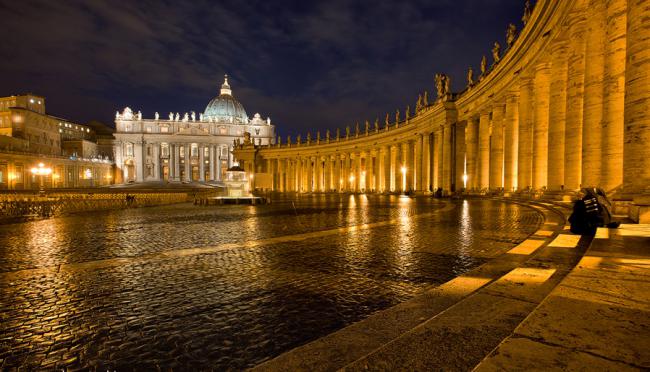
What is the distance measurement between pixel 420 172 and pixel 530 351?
48.4 meters

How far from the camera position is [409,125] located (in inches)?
2142

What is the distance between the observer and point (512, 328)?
3621 mm

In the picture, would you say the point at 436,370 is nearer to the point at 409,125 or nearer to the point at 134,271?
the point at 134,271

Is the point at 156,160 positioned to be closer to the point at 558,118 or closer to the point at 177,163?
the point at 177,163

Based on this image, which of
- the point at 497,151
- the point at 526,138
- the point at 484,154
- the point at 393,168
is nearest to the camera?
the point at 526,138

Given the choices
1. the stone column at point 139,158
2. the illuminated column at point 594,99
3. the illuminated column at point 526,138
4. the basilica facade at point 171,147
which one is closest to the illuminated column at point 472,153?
the illuminated column at point 526,138

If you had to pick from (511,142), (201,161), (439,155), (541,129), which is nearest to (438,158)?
(439,155)

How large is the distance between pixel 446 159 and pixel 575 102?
80.0 ft

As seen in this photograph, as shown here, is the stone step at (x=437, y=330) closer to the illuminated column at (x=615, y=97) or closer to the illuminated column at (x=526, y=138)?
the illuminated column at (x=615, y=97)

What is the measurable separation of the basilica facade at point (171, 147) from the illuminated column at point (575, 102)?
406 feet

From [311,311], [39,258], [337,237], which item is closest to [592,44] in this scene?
[337,237]

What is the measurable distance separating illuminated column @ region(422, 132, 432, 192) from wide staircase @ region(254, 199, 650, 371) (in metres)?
42.5

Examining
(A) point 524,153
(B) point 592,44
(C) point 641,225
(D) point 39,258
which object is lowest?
(D) point 39,258

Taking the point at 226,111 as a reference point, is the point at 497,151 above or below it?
below
